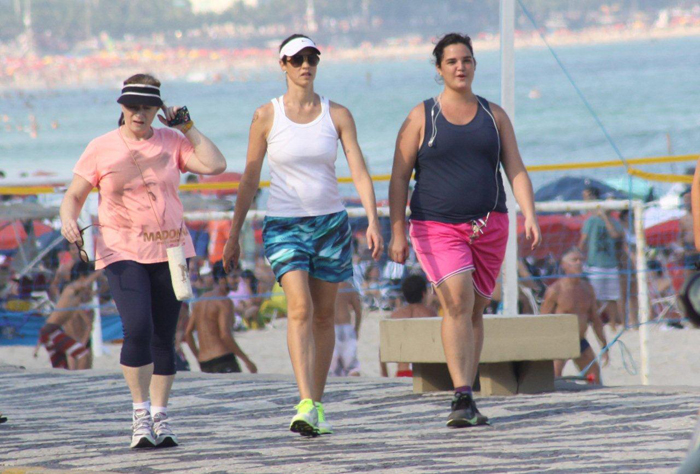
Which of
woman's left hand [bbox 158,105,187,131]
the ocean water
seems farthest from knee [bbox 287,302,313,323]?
the ocean water

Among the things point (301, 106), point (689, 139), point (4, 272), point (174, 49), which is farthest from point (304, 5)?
point (301, 106)

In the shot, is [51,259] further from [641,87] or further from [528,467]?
[641,87]

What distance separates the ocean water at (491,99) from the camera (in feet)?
165

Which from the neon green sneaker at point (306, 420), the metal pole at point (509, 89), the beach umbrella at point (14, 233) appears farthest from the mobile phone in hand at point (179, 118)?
the beach umbrella at point (14, 233)

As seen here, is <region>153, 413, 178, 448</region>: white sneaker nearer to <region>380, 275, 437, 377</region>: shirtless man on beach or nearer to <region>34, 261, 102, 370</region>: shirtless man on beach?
<region>380, 275, 437, 377</region>: shirtless man on beach

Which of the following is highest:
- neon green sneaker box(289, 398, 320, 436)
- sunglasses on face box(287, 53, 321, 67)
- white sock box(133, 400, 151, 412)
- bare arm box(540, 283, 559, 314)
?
sunglasses on face box(287, 53, 321, 67)

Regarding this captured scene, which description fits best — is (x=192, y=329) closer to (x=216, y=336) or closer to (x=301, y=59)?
(x=216, y=336)

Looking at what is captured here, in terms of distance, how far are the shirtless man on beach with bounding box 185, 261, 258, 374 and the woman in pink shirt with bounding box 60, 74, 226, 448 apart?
527cm

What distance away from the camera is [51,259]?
16.1m

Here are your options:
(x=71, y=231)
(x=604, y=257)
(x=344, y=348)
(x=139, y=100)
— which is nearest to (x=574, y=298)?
(x=604, y=257)

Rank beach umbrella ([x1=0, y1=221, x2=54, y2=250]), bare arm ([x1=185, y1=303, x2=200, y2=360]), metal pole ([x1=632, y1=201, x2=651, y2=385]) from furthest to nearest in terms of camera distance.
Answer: beach umbrella ([x1=0, y1=221, x2=54, y2=250])
bare arm ([x1=185, y1=303, x2=200, y2=360])
metal pole ([x1=632, y1=201, x2=651, y2=385])

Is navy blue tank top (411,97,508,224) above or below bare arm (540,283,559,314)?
above

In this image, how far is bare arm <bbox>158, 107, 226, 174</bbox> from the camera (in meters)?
5.34

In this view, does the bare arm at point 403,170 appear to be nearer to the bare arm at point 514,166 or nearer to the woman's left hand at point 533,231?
the bare arm at point 514,166
